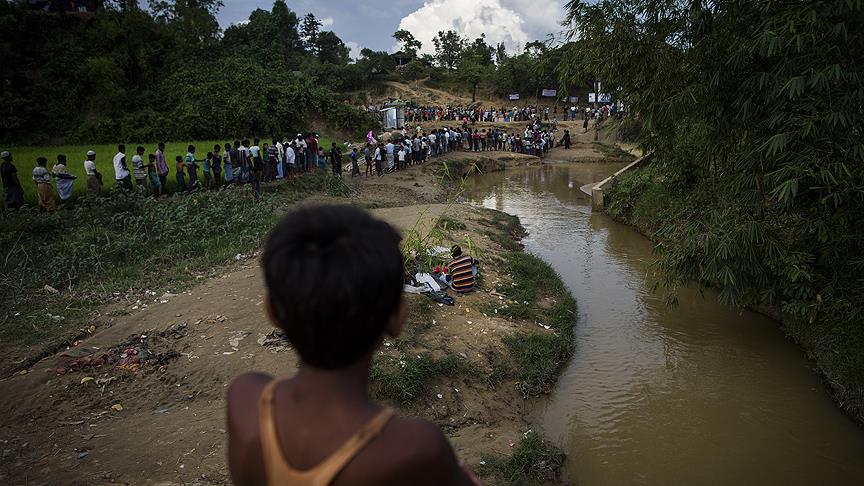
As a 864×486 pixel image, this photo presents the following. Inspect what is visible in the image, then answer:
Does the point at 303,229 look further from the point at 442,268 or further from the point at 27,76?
the point at 27,76

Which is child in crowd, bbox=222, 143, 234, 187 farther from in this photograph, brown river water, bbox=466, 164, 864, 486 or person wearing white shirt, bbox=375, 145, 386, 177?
brown river water, bbox=466, 164, 864, 486

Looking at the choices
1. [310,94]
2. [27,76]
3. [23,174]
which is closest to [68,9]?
[27,76]

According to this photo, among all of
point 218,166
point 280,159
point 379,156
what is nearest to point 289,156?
point 280,159

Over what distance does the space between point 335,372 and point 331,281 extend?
214 mm

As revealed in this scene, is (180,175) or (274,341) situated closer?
(274,341)

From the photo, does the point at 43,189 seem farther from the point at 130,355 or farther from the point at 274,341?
the point at 274,341

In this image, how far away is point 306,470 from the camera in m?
1.15

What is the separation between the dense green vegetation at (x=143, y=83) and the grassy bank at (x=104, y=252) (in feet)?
40.3

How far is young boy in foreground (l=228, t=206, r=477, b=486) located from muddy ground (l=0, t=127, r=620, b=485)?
356 cm

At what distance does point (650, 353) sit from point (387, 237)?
7619 millimetres

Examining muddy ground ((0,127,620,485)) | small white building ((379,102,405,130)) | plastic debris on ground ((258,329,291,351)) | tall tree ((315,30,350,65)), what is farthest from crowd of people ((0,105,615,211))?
tall tree ((315,30,350,65))

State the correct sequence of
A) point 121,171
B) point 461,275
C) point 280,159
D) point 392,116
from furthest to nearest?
point 392,116, point 280,159, point 121,171, point 461,275

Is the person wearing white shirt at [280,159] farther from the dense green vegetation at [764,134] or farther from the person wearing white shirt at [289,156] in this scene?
the dense green vegetation at [764,134]

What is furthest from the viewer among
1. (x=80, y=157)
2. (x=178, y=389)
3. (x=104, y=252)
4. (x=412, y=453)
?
(x=80, y=157)
